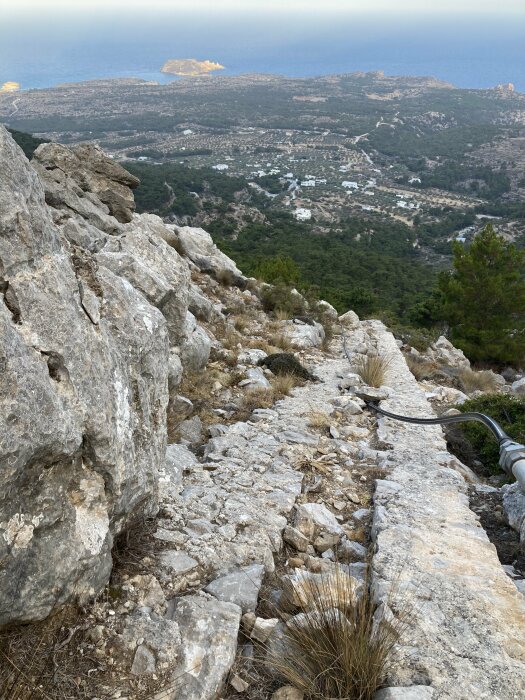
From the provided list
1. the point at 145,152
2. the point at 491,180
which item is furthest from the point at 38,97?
the point at 491,180

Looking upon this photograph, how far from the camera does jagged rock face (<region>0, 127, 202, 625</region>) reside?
2420 millimetres

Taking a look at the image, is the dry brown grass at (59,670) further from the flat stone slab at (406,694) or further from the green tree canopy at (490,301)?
the green tree canopy at (490,301)

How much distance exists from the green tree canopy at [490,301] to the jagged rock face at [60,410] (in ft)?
50.7

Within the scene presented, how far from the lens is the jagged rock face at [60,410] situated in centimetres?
242

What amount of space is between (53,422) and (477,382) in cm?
1149

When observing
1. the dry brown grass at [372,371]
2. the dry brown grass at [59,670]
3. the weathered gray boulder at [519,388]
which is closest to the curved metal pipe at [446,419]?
the dry brown grass at [372,371]

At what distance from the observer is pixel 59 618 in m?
2.76

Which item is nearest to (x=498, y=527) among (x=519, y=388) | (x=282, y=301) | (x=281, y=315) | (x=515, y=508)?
(x=515, y=508)

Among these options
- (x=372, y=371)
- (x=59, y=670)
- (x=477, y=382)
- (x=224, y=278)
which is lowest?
(x=477, y=382)

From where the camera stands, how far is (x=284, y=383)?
8438 mm

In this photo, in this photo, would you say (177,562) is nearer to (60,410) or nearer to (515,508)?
(60,410)

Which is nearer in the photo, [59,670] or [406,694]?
[59,670]

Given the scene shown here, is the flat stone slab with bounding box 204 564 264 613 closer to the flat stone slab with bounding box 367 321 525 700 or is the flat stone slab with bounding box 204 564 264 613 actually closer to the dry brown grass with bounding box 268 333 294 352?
the flat stone slab with bounding box 367 321 525 700

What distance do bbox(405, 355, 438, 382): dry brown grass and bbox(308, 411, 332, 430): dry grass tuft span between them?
5.16 m
